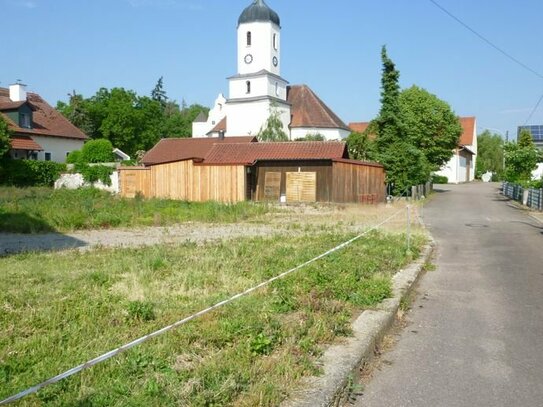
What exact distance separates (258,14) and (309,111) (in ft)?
42.2

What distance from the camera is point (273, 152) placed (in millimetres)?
35562

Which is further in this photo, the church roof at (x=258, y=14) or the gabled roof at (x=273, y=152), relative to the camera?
the church roof at (x=258, y=14)

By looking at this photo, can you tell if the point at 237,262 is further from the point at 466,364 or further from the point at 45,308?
the point at 466,364

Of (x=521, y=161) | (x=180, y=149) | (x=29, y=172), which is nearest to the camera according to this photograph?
(x=521, y=161)

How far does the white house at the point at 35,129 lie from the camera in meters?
46.0

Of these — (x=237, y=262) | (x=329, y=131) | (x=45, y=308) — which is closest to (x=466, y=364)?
(x=45, y=308)

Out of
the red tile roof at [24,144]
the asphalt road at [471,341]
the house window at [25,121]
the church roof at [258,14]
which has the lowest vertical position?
the asphalt road at [471,341]

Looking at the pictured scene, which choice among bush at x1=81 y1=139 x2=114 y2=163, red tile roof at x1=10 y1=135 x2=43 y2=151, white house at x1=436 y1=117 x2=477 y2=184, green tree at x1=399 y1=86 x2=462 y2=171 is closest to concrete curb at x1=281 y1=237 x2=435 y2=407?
red tile roof at x1=10 y1=135 x2=43 y2=151

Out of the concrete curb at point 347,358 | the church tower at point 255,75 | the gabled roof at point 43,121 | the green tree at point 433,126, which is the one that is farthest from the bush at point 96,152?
the concrete curb at point 347,358

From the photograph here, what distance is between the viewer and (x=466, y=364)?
17.6ft

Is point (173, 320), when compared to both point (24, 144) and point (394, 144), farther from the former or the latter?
point (24, 144)

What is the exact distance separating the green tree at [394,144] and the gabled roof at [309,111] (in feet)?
77.8

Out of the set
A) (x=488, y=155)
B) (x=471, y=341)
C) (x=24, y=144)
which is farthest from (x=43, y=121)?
(x=488, y=155)

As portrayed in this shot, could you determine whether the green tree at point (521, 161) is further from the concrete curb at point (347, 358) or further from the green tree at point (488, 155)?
the green tree at point (488, 155)
